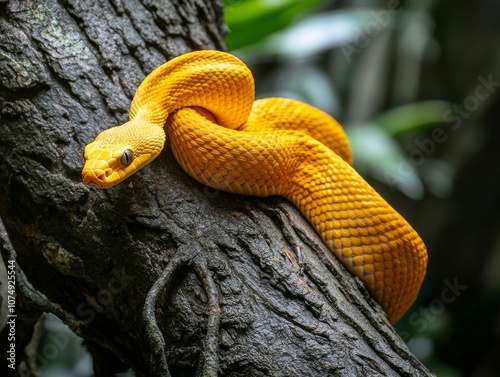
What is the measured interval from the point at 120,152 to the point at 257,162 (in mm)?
581

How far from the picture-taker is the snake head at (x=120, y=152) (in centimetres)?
194

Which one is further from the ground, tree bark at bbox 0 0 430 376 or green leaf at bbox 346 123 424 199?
tree bark at bbox 0 0 430 376

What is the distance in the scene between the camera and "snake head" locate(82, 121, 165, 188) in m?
1.94

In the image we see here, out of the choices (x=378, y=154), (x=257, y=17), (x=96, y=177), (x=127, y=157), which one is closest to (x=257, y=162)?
(x=127, y=157)

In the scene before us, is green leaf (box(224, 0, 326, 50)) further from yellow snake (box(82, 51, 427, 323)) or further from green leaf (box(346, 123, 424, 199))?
green leaf (box(346, 123, 424, 199))

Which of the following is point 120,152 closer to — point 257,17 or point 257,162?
point 257,162

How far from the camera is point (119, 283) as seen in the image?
80.3 inches

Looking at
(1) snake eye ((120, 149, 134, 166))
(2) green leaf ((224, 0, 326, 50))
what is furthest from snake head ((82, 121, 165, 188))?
(2) green leaf ((224, 0, 326, 50))

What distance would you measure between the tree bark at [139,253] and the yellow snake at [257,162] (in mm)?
80

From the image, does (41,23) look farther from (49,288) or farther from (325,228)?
(325,228)

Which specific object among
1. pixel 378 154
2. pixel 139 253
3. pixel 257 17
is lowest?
pixel 378 154

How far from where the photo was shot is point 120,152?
203 cm

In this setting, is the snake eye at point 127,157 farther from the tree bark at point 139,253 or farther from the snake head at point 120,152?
the tree bark at point 139,253

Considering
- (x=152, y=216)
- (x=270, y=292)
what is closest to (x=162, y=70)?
(x=152, y=216)
